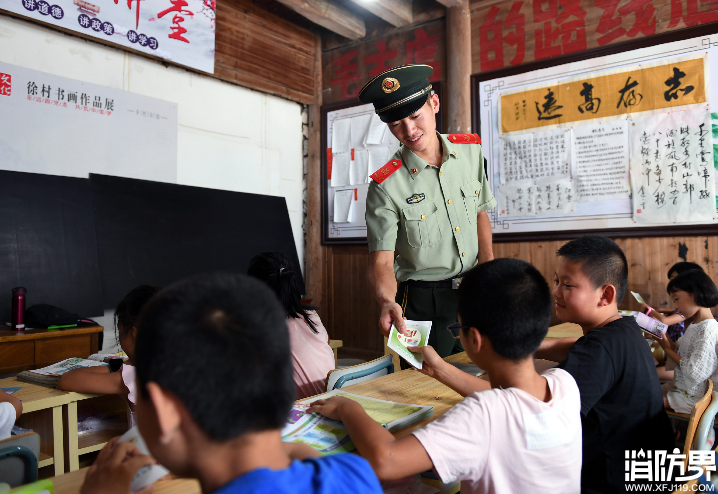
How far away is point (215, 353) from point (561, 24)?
3940mm

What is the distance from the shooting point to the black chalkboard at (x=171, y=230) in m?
3.39

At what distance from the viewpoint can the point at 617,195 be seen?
3527mm

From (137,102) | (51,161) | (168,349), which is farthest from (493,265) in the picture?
(137,102)

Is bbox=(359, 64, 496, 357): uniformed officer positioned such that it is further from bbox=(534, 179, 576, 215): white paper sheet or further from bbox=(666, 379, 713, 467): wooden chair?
bbox=(534, 179, 576, 215): white paper sheet

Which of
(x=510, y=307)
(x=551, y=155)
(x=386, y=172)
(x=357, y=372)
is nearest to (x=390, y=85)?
(x=386, y=172)

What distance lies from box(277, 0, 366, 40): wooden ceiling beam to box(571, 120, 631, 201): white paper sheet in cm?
217

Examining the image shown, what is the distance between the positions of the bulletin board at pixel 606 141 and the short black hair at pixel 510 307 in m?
2.82

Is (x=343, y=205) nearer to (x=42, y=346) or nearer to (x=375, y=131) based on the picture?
(x=375, y=131)

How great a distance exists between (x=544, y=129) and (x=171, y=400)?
371 cm

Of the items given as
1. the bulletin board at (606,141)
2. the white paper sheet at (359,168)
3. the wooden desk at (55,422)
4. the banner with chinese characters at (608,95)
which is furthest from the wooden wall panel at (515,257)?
the wooden desk at (55,422)

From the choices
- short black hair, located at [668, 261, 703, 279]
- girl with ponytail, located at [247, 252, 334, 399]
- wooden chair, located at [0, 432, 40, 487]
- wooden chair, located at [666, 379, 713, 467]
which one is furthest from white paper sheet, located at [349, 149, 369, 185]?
wooden chair, located at [0, 432, 40, 487]

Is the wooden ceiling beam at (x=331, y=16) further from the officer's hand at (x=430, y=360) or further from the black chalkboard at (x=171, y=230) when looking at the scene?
the officer's hand at (x=430, y=360)

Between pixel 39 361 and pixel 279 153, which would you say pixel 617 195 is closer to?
pixel 279 153

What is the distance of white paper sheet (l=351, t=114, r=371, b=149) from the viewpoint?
15.3 ft
